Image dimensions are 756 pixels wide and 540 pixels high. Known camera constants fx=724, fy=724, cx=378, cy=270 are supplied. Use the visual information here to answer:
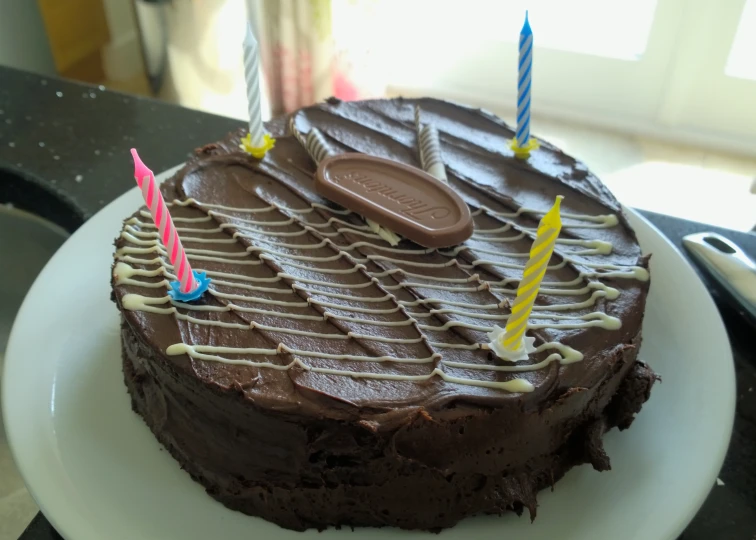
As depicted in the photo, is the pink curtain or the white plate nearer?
the white plate

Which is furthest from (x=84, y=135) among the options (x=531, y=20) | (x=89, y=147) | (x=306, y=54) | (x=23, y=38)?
(x=531, y=20)

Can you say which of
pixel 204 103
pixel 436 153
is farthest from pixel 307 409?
pixel 204 103

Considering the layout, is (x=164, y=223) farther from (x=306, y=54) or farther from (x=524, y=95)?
(x=306, y=54)

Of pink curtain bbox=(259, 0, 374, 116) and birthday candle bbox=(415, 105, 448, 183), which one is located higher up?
birthday candle bbox=(415, 105, 448, 183)

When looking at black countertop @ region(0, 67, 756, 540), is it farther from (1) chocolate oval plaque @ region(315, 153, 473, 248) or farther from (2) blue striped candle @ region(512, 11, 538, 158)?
(1) chocolate oval plaque @ region(315, 153, 473, 248)

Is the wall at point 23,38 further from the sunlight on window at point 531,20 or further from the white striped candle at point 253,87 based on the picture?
the white striped candle at point 253,87

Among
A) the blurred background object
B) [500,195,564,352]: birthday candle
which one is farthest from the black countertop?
the blurred background object

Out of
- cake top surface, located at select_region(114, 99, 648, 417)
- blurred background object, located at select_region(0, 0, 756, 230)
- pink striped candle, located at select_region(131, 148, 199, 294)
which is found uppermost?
pink striped candle, located at select_region(131, 148, 199, 294)
